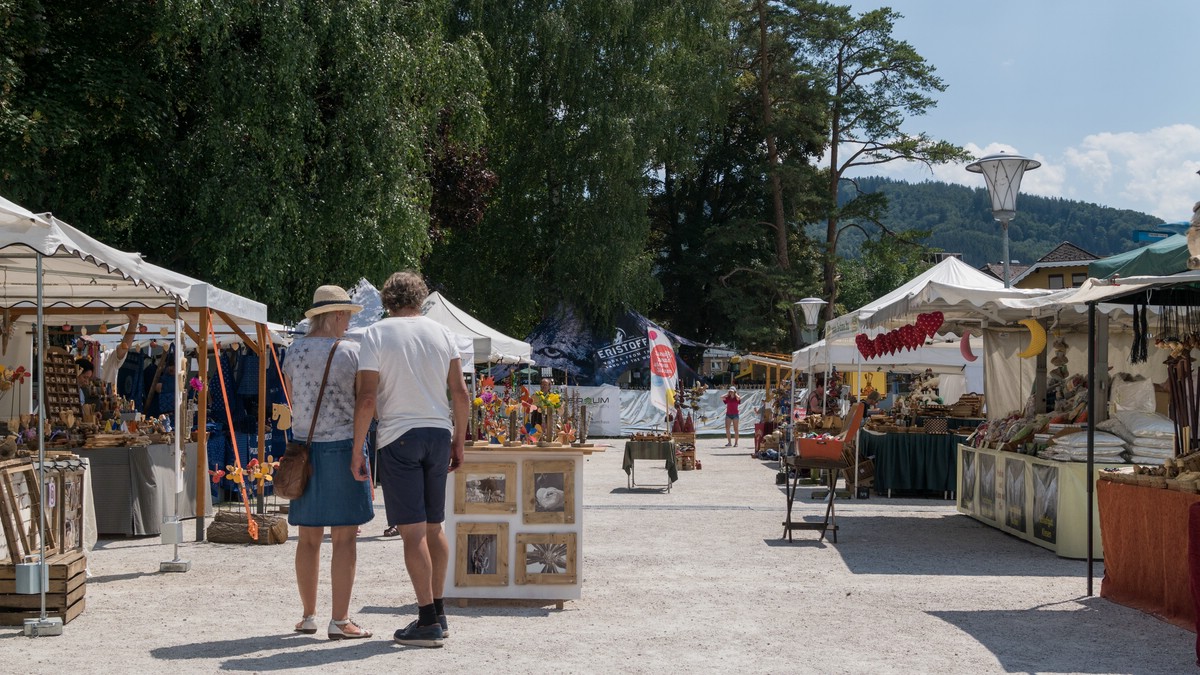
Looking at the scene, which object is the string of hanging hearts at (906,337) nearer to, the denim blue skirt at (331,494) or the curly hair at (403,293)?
the curly hair at (403,293)

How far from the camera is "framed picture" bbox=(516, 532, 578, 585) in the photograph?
300 inches

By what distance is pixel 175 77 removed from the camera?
1831 cm

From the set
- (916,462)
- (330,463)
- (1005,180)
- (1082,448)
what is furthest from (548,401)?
(916,462)

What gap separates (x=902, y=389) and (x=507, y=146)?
2364 centimetres

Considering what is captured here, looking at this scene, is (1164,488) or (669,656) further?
(1164,488)

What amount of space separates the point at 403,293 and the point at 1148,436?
657cm

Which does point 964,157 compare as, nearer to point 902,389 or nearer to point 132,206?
point 902,389

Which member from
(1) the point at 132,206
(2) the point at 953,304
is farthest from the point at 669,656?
(1) the point at 132,206

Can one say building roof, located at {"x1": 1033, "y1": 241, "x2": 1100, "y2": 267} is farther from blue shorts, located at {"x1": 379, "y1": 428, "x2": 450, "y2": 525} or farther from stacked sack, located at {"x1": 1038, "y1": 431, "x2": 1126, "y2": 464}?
blue shorts, located at {"x1": 379, "y1": 428, "x2": 450, "y2": 525}

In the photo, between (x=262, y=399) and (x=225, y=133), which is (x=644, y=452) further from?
(x=225, y=133)

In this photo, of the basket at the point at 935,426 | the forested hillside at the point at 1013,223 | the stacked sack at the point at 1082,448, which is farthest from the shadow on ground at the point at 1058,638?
the forested hillside at the point at 1013,223

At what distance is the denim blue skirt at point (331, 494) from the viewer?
20.2 feet

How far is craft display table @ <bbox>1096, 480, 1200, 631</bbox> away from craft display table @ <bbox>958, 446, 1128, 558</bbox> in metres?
0.96

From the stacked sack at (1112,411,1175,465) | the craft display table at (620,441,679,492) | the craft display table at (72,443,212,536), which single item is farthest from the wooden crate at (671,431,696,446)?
the stacked sack at (1112,411,1175,465)
